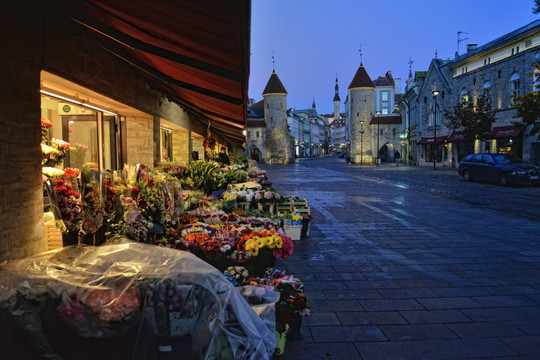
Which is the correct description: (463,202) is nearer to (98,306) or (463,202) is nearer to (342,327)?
(342,327)

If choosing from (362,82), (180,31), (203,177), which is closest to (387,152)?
(362,82)

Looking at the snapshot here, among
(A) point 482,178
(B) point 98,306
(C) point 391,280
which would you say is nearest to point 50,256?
(B) point 98,306

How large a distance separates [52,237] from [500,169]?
1935 centimetres

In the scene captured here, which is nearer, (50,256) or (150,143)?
(50,256)

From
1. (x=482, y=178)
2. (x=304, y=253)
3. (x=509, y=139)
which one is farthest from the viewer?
(x=509, y=139)

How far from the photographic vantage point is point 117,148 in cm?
759

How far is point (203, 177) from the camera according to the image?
7.66 meters

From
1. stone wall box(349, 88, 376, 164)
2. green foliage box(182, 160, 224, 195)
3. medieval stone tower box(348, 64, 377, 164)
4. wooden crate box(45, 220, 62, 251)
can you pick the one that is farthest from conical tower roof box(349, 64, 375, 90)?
wooden crate box(45, 220, 62, 251)

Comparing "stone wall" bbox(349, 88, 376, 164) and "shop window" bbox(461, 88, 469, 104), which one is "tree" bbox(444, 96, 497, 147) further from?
"stone wall" bbox(349, 88, 376, 164)

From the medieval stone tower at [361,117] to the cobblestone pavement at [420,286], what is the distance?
48583 millimetres

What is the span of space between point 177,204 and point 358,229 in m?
4.70

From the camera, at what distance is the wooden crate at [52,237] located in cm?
371

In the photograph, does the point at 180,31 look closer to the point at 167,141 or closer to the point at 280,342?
the point at 280,342

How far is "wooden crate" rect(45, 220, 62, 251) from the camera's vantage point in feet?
12.2
